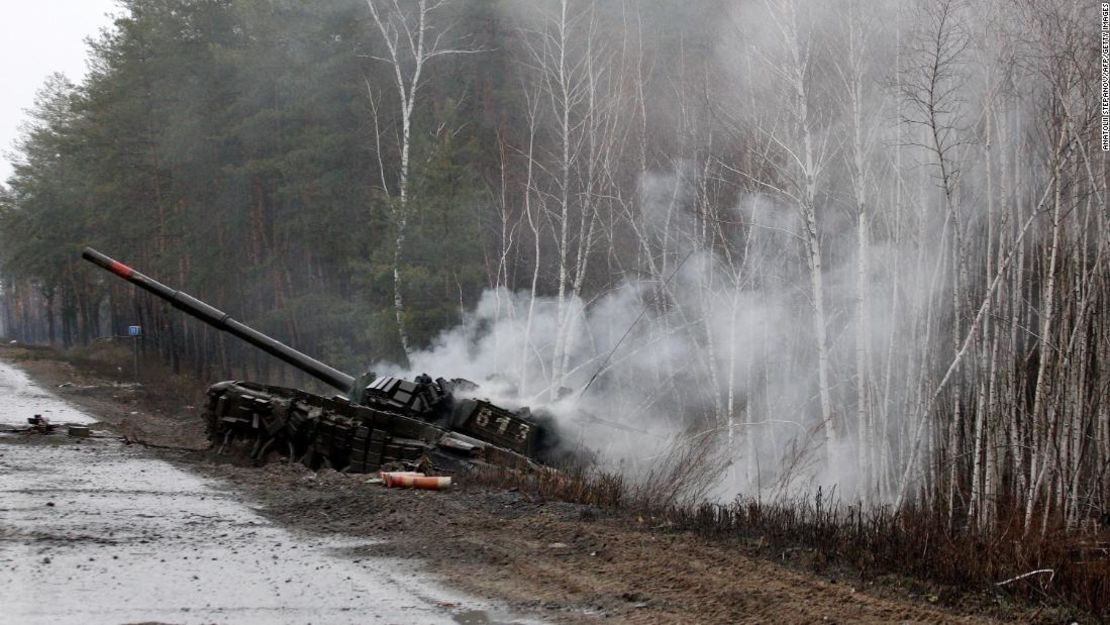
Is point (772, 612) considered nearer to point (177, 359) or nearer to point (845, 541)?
point (845, 541)

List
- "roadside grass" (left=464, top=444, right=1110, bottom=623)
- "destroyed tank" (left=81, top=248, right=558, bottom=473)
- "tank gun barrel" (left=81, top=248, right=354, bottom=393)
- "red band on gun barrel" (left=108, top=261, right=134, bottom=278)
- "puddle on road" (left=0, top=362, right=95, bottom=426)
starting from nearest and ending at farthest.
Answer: "roadside grass" (left=464, top=444, right=1110, bottom=623) < "destroyed tank" (left=81, top=248, right=558, bottom=473) < "tank gun barrel" (left=81, top=248, right=354, bottom=393) < "red band on gun barrel" (left=108, top=261, right=134, bottom=278) < "puddle on road" (left=0, top=362, right=95, bottom=426)

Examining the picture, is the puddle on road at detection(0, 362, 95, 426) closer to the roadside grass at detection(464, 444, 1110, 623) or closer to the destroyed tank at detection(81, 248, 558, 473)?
the destroyed tank at detection(81, 248, 558, 473)

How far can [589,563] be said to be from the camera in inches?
340

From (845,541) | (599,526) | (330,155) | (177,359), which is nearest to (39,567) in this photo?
(599,526)

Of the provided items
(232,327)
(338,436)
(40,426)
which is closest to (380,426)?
(338,436)

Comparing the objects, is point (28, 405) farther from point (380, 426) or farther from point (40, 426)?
point (380, 426)

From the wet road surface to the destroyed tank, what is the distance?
2.60 m

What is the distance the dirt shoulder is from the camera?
715 centimetres

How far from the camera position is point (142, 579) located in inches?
310

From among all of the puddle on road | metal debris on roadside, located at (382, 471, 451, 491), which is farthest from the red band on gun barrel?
metal debris on roadside, located at (382, 471, 451, 491)

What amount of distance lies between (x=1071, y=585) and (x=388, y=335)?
20.8m

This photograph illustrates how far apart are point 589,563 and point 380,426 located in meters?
7.14

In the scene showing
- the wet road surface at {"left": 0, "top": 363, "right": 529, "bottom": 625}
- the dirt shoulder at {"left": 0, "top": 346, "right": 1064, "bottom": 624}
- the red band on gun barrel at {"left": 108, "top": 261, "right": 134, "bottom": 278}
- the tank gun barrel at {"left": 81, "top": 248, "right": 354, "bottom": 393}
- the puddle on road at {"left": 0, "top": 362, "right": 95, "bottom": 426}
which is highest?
the red band on gun barrel at {"left": 108, "top": 261, "right": 134, "bottom": 278}

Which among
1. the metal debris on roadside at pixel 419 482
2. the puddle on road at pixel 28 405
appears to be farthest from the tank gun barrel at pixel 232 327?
the puddle on road at pixel 28 405
